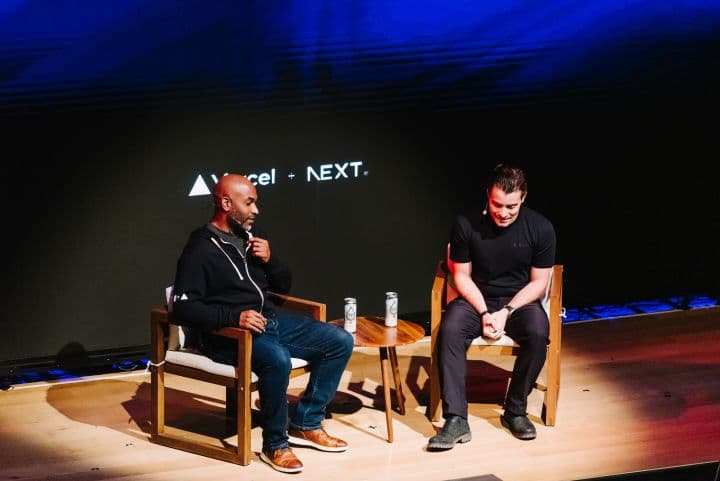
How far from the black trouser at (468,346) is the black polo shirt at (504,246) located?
0.53 ft

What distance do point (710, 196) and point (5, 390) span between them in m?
4.03

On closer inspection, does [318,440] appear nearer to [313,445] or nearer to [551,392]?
[313,445]

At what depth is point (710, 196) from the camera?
7.16 metres

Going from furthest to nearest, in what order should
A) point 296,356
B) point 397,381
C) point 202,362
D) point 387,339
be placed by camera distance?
1. point 397,381
2. point 387,339
3. point 296,356
4. point 202,362

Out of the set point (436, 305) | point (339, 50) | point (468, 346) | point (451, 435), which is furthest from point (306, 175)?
point (451, 435)

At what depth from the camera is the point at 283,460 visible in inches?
198

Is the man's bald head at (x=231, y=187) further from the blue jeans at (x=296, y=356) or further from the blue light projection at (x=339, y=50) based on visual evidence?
the blue light projection at (x=339, y=50)

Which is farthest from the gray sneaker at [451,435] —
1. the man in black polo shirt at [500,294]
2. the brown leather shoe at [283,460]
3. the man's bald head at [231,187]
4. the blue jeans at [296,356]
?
the man's bald head at [231,187]

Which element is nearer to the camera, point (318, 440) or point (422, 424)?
point (318, 440)

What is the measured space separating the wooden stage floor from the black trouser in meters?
0.18

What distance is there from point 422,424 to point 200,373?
1071mm

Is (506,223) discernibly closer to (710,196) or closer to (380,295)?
(380,295)

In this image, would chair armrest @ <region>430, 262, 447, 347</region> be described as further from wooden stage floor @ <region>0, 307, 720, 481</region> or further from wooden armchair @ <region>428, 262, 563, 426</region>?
wooden stage floor @ <region>0, 307, 720, 481</region>

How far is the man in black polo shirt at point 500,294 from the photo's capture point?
5344mm
